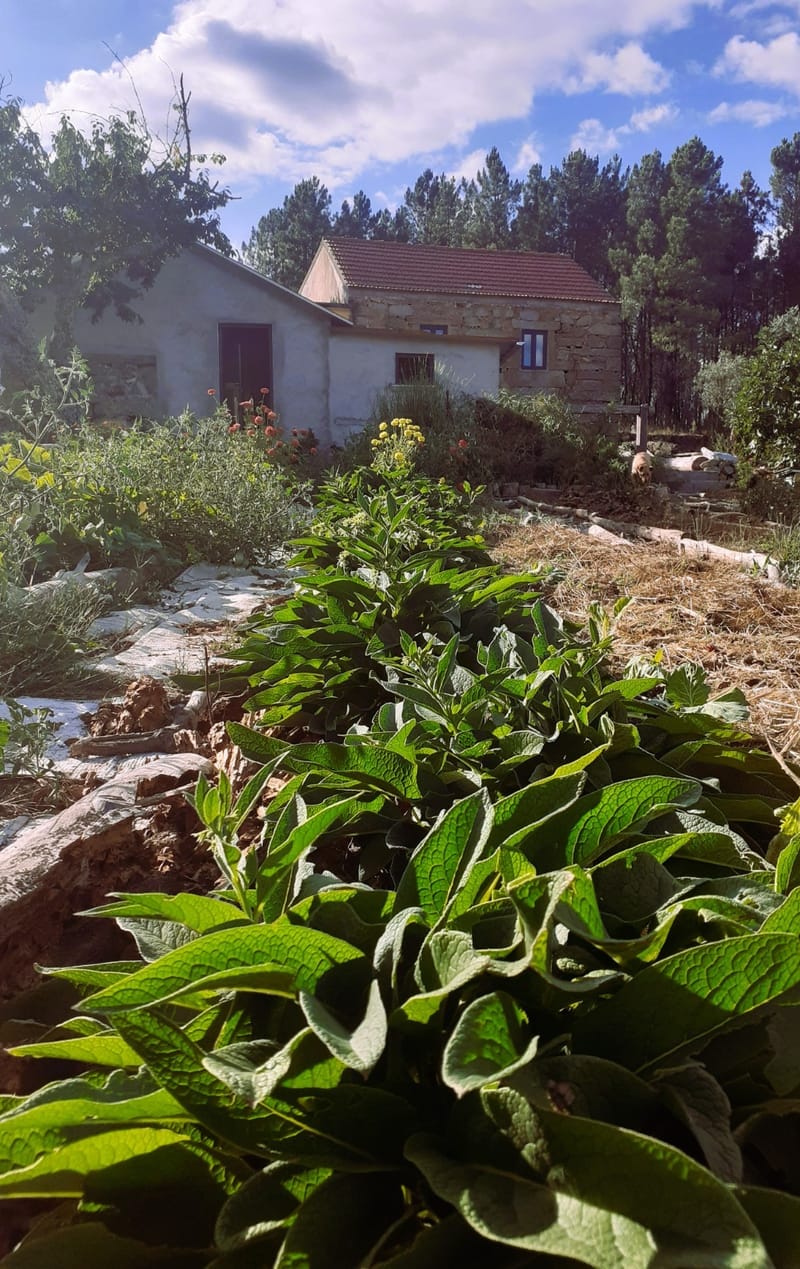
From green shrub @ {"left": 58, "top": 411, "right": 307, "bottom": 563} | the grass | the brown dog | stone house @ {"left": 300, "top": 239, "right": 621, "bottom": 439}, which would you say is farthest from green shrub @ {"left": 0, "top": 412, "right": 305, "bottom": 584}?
stone house @ {"left": 300, "top": 239, "right": 621, "bottom": 439}

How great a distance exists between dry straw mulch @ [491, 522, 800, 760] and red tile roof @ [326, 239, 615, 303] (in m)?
17.8

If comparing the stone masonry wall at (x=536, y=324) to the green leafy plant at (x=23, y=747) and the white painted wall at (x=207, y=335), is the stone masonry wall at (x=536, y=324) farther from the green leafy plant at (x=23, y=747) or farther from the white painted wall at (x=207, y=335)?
the green leafy plant at (x=23, y=747)

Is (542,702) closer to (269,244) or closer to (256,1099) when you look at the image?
(256,1099)

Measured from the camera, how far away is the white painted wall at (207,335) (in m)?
16.3

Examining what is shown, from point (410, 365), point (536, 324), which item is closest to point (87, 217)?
point (410, 365)

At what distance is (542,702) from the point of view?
1532mm

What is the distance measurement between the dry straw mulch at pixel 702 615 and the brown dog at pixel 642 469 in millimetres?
7769

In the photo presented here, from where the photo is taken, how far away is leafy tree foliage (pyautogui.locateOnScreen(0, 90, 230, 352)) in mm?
16266

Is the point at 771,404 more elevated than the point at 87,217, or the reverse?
the point at 87,217

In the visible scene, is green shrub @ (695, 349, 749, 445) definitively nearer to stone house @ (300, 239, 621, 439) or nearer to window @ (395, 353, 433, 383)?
stone house @ (300, 239, 621, 439)

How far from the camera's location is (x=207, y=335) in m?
16.6

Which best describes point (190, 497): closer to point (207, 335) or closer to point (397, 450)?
point (397, 450)

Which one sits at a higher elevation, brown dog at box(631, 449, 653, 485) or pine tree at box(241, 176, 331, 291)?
pine tree at box(241, 176, 331, 291)

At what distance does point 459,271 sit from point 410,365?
7.80 m
